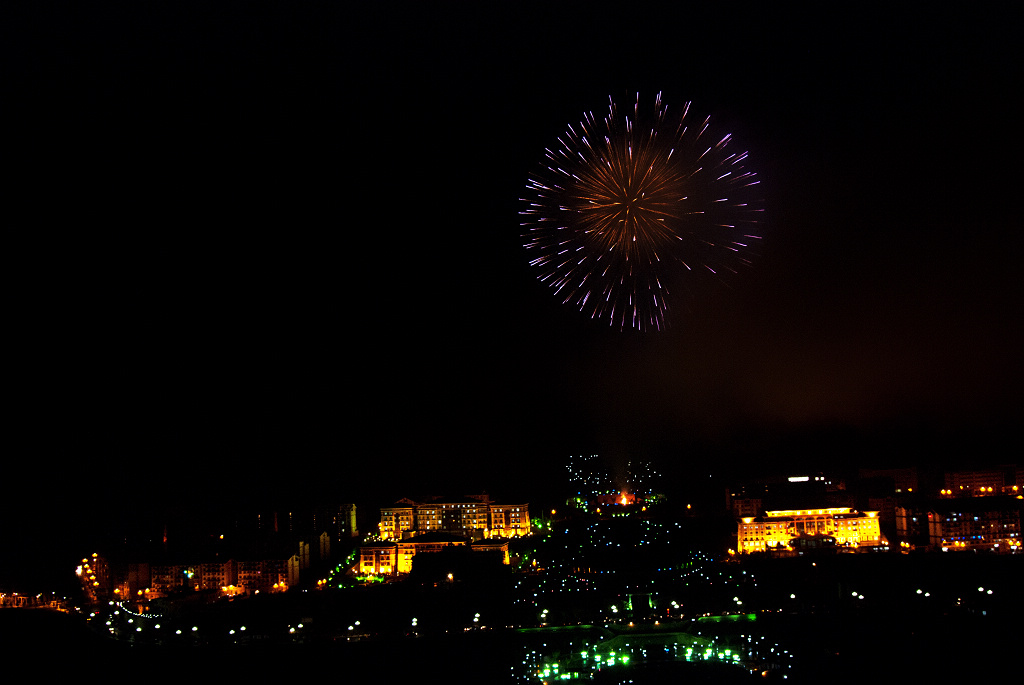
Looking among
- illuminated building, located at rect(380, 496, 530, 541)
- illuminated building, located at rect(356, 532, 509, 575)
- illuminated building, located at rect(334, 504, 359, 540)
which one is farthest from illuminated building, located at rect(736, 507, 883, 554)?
illuminated building, located at rect(334, 504, 359, 540)

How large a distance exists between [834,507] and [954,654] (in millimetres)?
6153

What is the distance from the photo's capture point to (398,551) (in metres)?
13.4

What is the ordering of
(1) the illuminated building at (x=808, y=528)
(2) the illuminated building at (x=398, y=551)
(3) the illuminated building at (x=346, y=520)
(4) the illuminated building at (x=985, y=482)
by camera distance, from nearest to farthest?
(2) the illuminated building at (x=398, y=551) → (1) the illuminated building at (x=808, y=528) → (4) the illuminated building at (x=985, y=482) → (3) the illuminated building at (x=346, y=520)

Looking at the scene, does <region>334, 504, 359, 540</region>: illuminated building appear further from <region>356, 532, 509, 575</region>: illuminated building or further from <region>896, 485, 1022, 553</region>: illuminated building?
<region>896, 485, 1022, 553</region>: illuminated building

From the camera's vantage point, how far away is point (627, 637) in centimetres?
927

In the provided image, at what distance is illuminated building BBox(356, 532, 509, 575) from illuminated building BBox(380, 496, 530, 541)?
1683 millimetres

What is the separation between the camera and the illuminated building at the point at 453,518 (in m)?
15.4

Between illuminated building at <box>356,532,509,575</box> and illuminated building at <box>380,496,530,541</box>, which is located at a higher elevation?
illuminated building at <box>380,496,530,541</box>

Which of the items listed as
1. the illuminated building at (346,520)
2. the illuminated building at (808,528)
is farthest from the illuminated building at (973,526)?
the illuminated building at (346,520)

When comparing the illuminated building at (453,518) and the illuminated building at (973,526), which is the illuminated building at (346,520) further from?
the illuminated building at (973,526)

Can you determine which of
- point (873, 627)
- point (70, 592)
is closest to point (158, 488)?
point (70, 592)

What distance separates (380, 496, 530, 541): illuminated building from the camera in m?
15.4

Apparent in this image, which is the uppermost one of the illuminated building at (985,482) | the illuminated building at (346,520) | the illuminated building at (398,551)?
the illuminated building at (985,482)

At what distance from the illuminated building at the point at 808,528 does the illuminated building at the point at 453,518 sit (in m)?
3.97
